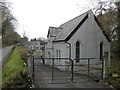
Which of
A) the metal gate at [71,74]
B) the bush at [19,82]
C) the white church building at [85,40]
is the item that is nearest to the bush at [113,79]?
the metal gate at [71,74]

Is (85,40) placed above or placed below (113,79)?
above

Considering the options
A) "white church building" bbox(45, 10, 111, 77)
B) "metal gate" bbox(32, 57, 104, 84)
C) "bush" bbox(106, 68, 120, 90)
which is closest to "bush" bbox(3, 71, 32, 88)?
"metal gate" bbox(32, 57, 104, 84)

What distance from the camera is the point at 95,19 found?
81.2ft

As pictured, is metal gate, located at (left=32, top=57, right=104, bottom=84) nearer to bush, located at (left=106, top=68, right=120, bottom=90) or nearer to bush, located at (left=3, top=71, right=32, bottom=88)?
bush, located at (left=106, top=68, right=120, bottom=90)

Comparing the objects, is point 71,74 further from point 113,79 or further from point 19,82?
point 19,82

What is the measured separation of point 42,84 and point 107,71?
17.4 feet

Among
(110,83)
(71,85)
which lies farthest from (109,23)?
(71,85)

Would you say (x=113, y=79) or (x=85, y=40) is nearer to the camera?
(x=113, y=79)

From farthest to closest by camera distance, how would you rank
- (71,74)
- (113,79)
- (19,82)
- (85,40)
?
(85,40) → (113,79) → (71,74) → (19,82)

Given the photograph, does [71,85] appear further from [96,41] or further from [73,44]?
[96,41]

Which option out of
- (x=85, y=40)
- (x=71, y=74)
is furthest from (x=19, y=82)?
(x=85, y=40)

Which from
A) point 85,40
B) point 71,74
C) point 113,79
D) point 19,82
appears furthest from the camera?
point 85,40

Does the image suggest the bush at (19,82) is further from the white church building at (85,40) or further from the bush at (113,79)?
the white church building at (85,40)

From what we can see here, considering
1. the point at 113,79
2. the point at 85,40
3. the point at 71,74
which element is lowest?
the point at 113,79
